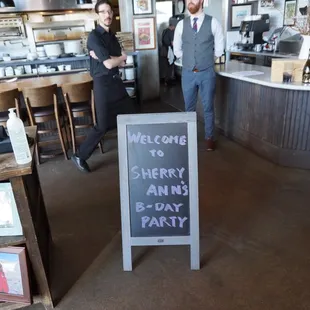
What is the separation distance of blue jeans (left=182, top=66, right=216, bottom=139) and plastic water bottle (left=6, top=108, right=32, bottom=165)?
242cm

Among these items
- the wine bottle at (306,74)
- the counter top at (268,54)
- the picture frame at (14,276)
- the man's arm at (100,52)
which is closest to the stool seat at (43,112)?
the man's arm at (100,52)

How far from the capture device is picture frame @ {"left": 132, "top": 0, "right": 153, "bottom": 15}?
591 cm

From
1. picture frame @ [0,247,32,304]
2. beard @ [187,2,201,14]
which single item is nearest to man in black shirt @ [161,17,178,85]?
beard @ [187,2,201,14]

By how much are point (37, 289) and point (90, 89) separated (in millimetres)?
2421

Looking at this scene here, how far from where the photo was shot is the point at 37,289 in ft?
5.91

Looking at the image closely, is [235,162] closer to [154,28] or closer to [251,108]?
[251,108]

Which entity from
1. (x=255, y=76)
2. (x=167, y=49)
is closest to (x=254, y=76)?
(x=255, y=76)

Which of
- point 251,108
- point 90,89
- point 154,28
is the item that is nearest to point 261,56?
point 154,28

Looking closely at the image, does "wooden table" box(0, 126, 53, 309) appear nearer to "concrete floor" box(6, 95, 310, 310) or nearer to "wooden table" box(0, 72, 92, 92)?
"concrete floor" box(6, 95, 310, 310)

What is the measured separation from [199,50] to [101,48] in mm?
1099

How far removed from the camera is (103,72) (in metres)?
3.12

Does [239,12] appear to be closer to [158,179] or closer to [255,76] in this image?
[255,76]

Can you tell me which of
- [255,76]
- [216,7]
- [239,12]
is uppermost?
[216,7]

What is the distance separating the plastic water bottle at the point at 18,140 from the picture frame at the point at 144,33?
4954mm
